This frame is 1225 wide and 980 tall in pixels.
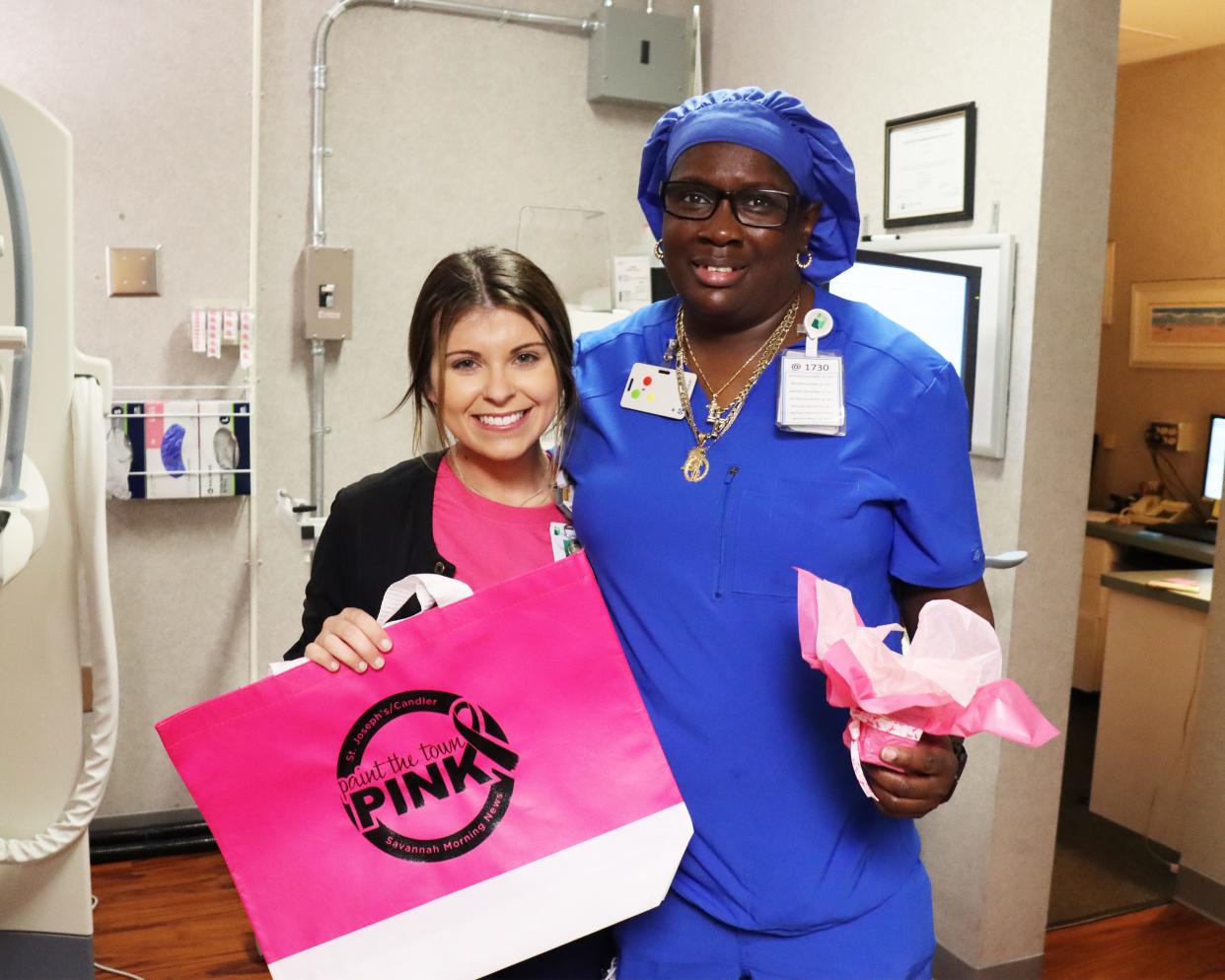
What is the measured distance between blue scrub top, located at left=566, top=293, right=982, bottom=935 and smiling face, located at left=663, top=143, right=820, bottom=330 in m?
0.10

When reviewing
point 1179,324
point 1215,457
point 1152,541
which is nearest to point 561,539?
point 1152,541

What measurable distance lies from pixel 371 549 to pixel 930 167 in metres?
1.90

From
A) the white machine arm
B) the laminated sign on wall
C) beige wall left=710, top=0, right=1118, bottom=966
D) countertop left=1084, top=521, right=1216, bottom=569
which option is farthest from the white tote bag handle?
countertop left=1084, top=521, right=1216, bottom=569

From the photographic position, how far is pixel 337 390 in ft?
11.4

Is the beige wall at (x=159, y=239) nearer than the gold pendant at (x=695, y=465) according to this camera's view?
No

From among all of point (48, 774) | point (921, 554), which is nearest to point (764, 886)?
point (921, 554)

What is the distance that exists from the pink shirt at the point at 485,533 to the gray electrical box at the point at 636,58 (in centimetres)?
251

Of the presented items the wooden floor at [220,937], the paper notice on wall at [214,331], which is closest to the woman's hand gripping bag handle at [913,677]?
the wooden floor at [220,937]

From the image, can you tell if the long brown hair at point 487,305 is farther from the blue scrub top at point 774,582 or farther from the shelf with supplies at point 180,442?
the shelf with supplies at point 180,442

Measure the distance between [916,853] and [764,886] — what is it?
24 cm

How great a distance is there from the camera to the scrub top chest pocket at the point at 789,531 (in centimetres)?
127

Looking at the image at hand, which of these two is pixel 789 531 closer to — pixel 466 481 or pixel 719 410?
pixel 719 410

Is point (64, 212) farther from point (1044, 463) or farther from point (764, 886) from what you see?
point (1044, 463)

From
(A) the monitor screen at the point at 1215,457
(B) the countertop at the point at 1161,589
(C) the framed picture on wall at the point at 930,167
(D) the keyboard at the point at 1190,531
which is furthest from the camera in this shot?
(A) the monitor screen at the point at 1215,457
